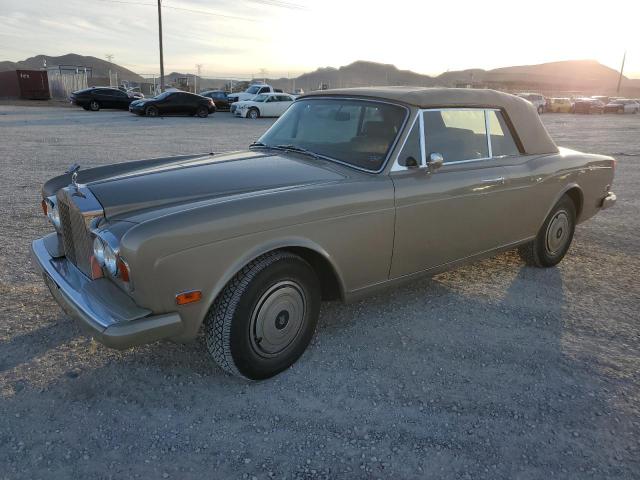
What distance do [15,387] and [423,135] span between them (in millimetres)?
3040

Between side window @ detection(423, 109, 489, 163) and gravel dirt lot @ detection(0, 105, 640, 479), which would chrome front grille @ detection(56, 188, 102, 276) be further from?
side window @ detection(423, 109, 489, 163)

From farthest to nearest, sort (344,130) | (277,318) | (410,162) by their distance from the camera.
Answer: (344,130) < (410,162) < (277,318)

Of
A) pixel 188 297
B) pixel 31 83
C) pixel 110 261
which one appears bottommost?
pixel 188 297

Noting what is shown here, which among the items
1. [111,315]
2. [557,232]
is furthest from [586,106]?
[111,315]

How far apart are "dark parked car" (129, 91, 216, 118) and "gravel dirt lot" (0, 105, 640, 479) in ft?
72.2

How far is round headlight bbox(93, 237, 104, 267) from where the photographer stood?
8.68 ft

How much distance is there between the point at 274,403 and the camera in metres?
2.82

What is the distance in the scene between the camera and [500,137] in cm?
430

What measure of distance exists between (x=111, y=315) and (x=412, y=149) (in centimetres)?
223

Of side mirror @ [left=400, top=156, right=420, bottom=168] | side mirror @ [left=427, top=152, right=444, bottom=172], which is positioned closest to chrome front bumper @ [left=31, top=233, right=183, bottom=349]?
side mirror @ [left=400, top=156, right=420, bottom=168]

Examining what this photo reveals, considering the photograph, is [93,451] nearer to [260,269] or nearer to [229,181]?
[260,269]

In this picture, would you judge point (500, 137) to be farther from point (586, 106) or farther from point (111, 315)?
point (586, 106)

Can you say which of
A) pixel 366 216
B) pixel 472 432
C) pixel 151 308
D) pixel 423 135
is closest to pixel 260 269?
pixel 151 308

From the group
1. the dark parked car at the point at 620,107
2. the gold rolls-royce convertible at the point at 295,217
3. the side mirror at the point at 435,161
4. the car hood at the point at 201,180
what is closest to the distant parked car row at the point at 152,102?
the gold rolls-royce convertible at the point at 295,217
